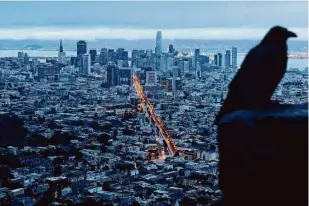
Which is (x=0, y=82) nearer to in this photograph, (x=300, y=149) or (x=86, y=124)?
(x=86, y=124)

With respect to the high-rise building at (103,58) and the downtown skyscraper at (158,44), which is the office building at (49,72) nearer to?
the high-rise building at (103,58)

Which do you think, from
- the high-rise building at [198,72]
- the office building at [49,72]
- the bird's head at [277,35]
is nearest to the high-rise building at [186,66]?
the high-rise building at [198,72]

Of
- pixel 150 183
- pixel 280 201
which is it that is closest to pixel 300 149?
pixel 280 201

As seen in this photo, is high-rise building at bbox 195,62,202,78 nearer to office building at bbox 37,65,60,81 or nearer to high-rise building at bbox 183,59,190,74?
high-rise building at bbox 183,59,190,74

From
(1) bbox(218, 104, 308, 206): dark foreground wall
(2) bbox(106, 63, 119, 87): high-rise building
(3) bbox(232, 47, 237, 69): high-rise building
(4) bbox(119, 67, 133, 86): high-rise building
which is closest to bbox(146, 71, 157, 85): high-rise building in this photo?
(4) bbox(119, 67, 133, 86): high-rise building

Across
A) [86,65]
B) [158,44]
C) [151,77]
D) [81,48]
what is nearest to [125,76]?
[151,77]

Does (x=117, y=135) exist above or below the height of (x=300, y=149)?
below
